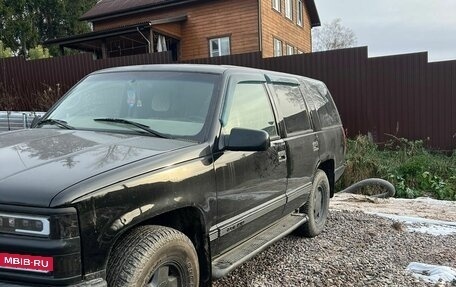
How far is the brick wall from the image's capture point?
20.5m

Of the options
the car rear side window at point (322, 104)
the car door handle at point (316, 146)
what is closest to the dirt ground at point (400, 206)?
the car rear side window at point (322, 104)

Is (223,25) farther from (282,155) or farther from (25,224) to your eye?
(25,224)

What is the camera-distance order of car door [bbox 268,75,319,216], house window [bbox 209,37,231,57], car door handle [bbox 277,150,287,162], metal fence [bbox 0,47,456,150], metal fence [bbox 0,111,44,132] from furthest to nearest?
house window [bbox 209,37,231,57] → metal fence [bbox 0,47,456,150] → metal fence [bbox 0,111,44,132] → car door [bbox 268,75,319,216] → car door handle [bbox 277,150,287,162]

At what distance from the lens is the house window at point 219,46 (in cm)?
2080

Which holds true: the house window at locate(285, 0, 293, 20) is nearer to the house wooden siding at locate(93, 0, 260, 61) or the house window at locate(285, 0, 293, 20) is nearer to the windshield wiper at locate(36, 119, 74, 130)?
the house wooden siding at locate(93, 0, 260, 61)

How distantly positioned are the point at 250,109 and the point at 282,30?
19.8m

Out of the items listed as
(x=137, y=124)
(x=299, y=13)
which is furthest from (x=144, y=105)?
(x=299, y=13)

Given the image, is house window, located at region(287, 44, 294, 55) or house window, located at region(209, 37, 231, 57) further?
house window, located at region(287, 44, 294, 55)

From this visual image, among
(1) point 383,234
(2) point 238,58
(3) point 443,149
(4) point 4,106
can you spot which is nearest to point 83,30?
(4) point 4,106

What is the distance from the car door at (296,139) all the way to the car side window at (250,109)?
0.21m

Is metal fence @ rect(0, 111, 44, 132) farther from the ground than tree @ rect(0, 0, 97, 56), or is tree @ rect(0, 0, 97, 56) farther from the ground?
tree @ rect(0, 0, 97, 56)

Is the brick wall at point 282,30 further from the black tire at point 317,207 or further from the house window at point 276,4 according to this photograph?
the black tire at point 317,207

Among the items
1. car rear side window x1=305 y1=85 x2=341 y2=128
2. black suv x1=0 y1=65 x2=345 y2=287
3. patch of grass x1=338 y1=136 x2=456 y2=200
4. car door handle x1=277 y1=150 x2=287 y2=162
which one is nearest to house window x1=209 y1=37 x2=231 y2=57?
patch of grass x1=338 y1=136 x2=456 y2=200

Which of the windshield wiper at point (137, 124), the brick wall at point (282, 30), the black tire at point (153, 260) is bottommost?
the black tire at point (153, 260)
